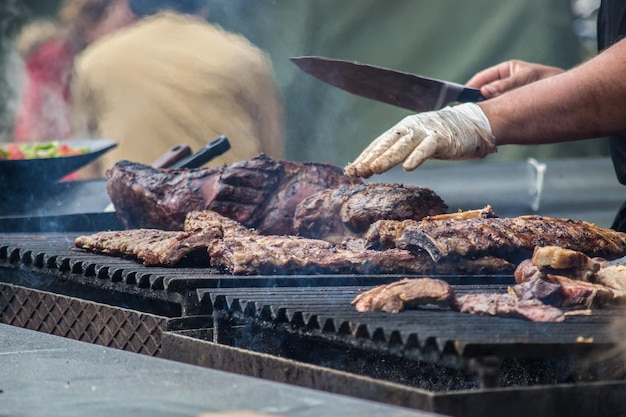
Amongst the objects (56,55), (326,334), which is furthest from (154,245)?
(56,55)

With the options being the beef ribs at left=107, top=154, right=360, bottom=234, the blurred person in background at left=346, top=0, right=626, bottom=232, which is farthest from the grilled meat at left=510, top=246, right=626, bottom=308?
the beef ribs at left=107, top=154, right=360, bottom=234

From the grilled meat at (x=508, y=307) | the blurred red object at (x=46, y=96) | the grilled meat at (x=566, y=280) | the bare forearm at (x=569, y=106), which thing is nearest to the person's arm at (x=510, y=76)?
the bare forearm at (x=569, y=106)

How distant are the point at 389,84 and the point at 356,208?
1.20 meters

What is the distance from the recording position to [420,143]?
3.99m

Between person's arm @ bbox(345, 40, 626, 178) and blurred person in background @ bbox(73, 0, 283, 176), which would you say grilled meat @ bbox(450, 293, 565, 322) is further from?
blurred person in background @ bbox(73, 0, 283, 176)

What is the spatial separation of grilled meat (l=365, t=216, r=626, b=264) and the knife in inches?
54.0

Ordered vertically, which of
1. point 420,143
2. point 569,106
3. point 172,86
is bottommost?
point 420,143

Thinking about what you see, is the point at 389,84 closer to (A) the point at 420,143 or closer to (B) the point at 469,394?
(A) the point at 420,143

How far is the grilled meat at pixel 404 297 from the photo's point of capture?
2.87m

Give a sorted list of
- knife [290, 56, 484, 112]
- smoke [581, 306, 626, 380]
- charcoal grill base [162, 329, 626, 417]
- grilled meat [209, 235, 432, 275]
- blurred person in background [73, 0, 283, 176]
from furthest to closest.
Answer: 1. blurred person in background [73, 0, 283, 176]
2. knife [290, 56, 484, 112]
3. grilled meat [209, 235, 432, 275]
4. smoke [581, 306, 626, 380]
5. charcoal grill base [162, 329, 626, 417]

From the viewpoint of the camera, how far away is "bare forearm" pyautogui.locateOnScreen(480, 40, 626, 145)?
13.8ft

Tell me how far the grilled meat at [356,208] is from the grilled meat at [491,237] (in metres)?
0.26

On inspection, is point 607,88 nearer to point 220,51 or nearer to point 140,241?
point 140,241

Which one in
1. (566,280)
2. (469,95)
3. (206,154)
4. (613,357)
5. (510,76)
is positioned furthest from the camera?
(510,76)
